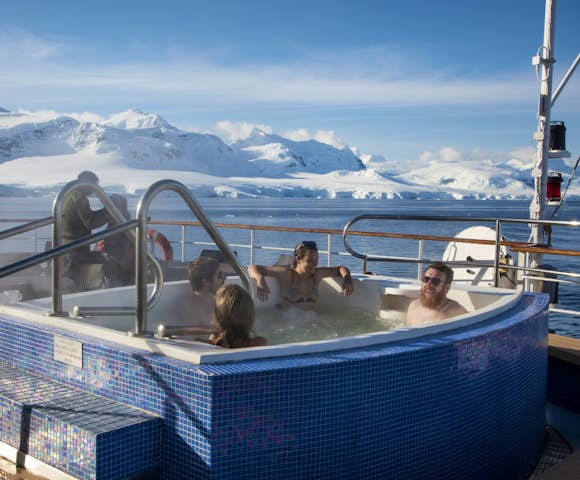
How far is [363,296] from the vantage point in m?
3.97

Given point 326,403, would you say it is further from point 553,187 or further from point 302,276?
point 553,187

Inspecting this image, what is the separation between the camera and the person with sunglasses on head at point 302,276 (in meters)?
3.96

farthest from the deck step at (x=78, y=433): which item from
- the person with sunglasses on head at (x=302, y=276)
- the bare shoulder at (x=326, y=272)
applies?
the bare shoulder at (x=326, y=272)

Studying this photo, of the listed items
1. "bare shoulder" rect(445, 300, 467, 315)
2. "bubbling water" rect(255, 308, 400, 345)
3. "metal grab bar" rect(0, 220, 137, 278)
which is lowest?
"bubbling water" rect(255, 308, 400, 345)

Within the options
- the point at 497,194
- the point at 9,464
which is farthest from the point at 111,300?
the point at 497,194

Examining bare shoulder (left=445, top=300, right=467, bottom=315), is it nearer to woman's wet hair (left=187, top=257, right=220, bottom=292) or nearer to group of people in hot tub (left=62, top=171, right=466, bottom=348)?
group of people in hot tub (left=62, top=171, right=466, bottom=348)

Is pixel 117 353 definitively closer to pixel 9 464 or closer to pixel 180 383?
pixel 180 383

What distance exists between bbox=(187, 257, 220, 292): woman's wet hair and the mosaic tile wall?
973mm

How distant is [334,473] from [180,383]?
54 cm

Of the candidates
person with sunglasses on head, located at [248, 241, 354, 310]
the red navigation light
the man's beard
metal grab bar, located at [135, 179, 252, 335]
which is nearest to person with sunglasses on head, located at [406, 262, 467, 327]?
the man's beard

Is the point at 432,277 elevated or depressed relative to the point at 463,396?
elevated

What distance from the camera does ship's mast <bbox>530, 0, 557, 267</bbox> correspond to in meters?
5.85

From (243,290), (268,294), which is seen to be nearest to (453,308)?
(268,294)

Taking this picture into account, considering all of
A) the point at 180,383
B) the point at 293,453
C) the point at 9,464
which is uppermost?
the point at 180,383
